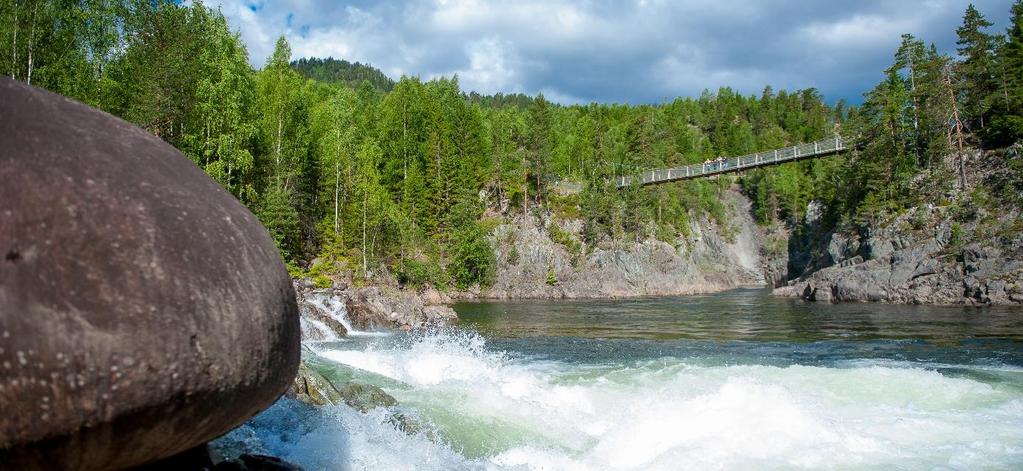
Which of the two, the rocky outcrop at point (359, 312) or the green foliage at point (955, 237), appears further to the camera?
the green foliage at point (955, 237)

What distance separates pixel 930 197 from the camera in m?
50.3

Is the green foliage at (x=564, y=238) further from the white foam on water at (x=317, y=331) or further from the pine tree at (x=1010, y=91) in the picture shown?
the white foam on water at (x=317, y=331)

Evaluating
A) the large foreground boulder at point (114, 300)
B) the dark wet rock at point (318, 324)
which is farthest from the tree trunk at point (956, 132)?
the large foreground boulder at point (114, 300)

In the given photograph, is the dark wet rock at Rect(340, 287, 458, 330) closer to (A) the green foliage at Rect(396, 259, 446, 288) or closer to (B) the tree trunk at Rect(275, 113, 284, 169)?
(B) the tree trunk at Rect(275, 113, 284, 169)

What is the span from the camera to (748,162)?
3221 inches

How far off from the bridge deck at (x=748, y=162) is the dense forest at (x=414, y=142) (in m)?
2.17

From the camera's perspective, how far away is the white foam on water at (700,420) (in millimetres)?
8719

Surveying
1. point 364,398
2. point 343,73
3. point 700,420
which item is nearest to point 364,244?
point 364,398

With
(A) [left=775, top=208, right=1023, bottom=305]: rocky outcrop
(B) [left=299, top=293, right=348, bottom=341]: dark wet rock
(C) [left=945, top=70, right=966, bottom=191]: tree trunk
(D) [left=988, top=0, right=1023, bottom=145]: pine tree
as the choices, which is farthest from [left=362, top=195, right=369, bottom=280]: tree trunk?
(D) [left=988, top=0, right=1023, bottom=145]: pine tree

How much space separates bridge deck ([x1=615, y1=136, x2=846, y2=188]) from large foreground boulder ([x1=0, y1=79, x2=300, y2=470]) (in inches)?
2880

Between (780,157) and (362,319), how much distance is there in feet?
204

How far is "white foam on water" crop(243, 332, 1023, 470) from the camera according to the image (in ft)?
28.6

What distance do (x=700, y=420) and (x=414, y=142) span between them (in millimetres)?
56775

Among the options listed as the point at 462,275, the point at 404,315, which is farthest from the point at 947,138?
the point at 404,315
